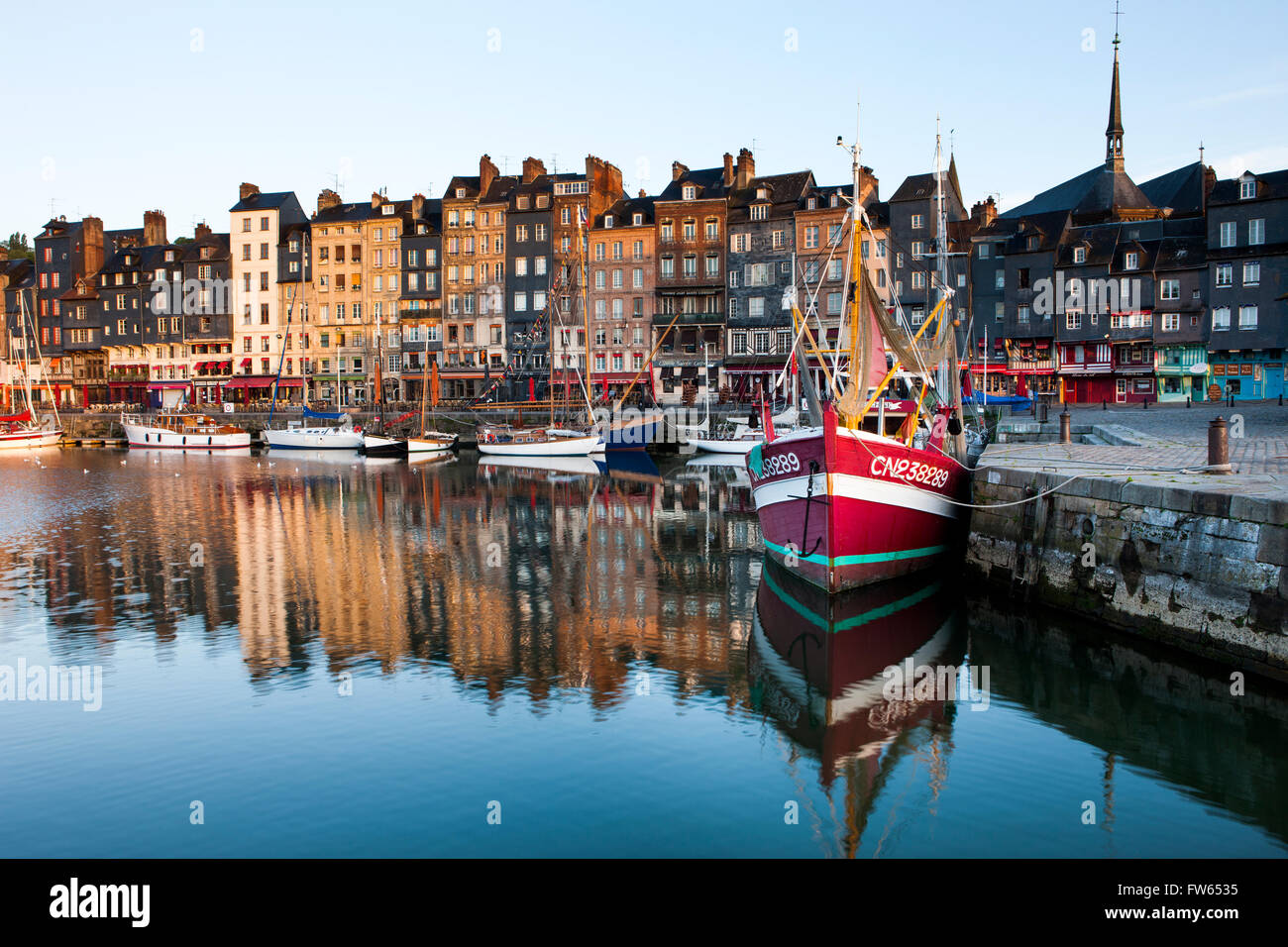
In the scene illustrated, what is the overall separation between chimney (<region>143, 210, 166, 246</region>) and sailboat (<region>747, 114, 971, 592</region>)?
9291 centimetres

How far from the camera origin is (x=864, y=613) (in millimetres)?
18812

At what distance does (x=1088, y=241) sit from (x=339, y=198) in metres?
61.4

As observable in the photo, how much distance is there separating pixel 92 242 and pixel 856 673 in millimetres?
104528

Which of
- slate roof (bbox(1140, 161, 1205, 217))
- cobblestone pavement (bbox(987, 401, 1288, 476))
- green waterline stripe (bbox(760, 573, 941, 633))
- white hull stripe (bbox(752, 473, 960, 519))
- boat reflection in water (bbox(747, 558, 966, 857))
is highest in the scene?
slate roof (bbox(1140, 161, 1205, 217))

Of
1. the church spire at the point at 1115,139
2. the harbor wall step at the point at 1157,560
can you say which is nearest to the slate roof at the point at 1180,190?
the church spire at the point at 1115,139

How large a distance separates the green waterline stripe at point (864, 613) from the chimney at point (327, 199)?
79.2 metres

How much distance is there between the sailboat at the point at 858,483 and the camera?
742 inches

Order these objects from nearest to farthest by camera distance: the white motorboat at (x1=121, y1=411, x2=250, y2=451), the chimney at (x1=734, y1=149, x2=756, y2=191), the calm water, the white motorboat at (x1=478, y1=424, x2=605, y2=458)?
1. the calm water
2. the white motorboat at (x1=478, y1=424, x2=605, y2=458)
3. the white motorboat at (x1=121, y1=411, x2=250, y2=451)
4. the chimney at (x1=734, y1=149, x2=756, y2=191)

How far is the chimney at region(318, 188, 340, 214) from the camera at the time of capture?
90000 mm

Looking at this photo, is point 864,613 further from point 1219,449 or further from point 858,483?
point 1219,449

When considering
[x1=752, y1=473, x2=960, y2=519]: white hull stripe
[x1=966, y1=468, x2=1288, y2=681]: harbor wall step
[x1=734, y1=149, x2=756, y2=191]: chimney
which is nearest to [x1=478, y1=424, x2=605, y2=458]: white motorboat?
[x1=734, y1=149, x2=756, y2=191]: chimney

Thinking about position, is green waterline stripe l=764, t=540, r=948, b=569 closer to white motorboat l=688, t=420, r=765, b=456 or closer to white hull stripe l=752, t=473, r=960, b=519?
white hull stripe l=752, t=473, r=960, b=519

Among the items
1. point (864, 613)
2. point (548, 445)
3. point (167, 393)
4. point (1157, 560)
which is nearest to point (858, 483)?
point (864, 613)
